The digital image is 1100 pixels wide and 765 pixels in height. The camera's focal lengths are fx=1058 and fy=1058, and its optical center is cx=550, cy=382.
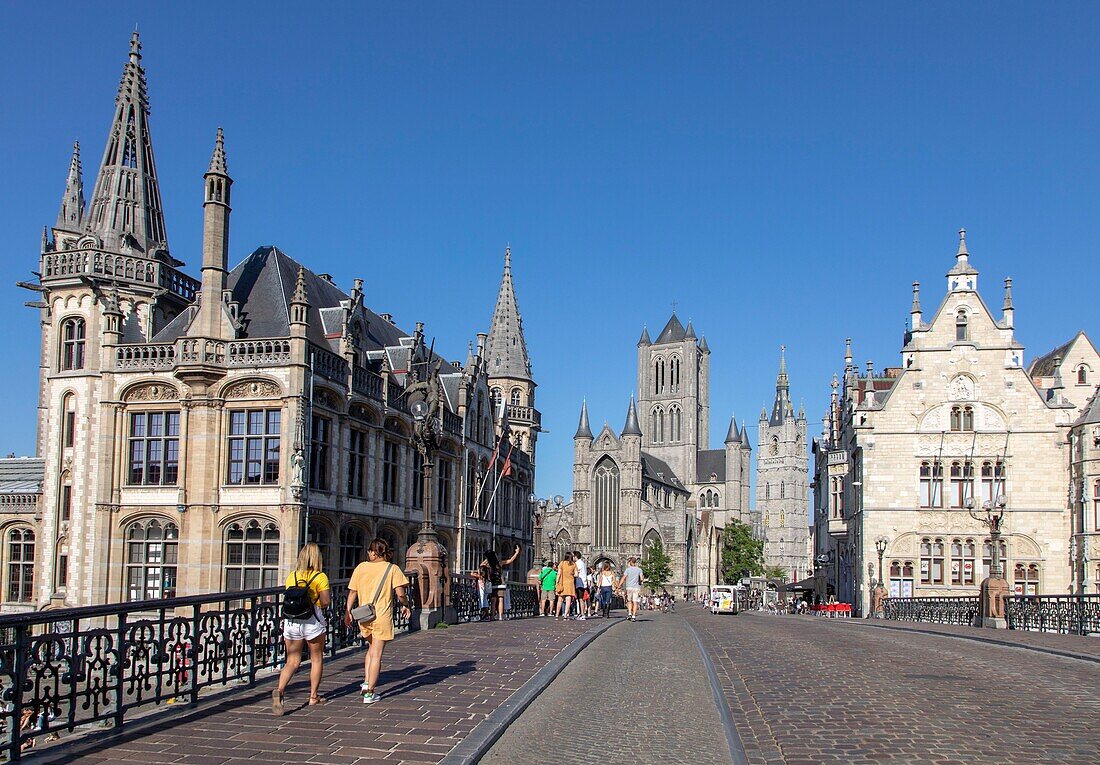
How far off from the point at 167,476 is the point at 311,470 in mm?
4551

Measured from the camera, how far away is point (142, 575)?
3381 cm

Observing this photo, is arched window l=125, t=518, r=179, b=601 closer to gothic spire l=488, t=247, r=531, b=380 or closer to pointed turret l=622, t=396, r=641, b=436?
gothic spire l=488, t=247, r=531, b=380

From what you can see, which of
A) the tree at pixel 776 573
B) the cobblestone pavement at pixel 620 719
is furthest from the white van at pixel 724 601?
the tree at pixel 776 573

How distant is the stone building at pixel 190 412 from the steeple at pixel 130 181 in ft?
0.24

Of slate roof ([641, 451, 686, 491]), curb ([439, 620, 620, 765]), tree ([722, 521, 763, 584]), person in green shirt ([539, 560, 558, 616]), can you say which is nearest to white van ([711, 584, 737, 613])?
person in green shirt ([539, 560, 558, 616])

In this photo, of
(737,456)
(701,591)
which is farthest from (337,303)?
(737,456)

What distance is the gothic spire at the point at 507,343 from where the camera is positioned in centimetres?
7238

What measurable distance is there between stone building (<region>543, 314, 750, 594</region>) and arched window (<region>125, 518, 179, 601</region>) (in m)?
77.4

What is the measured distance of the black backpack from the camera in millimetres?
10508

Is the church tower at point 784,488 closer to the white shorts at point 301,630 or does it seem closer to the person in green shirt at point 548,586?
the person in green shirt at point 548,586

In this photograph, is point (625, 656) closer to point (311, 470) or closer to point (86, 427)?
point (311, 470)

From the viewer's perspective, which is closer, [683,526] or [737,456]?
[683,526]

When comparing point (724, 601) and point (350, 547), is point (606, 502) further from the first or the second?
point (350, 547)

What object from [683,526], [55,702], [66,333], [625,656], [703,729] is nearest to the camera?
[55,702]
